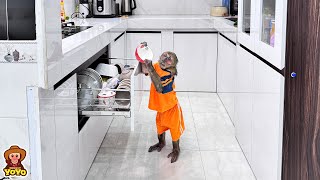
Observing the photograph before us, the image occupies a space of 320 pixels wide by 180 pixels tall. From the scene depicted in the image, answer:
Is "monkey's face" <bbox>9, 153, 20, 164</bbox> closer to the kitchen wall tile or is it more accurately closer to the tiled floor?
the kitchen wall tile

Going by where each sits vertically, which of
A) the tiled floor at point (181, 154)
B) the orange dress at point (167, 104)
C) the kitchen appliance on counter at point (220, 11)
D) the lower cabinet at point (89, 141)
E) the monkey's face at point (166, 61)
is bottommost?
the tiled floor at point (181, 154)

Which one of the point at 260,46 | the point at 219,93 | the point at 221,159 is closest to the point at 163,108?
the point at 221,159

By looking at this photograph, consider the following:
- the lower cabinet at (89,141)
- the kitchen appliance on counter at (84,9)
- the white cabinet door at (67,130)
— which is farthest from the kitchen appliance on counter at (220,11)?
the white cabinet door at (67,130)

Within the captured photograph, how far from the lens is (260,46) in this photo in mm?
2465

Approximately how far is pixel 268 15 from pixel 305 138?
885mm

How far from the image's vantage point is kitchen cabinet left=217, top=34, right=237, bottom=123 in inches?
154

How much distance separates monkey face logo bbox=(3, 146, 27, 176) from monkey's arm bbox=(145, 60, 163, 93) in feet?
4.32

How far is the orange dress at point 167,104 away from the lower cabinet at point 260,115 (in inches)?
18.5

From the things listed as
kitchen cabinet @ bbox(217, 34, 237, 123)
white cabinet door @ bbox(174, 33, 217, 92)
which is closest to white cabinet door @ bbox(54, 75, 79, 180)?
kitchen cabinet @ bbox(217, 34, 237, 123)

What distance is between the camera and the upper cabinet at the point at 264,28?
202 cm

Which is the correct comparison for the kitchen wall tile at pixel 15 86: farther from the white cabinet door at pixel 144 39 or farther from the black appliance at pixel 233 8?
the black appliance at pixel 233 8

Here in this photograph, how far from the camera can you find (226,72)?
437cm

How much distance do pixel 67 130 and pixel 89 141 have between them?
2.14 ft

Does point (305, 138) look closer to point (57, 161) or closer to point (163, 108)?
point (57, 161)
